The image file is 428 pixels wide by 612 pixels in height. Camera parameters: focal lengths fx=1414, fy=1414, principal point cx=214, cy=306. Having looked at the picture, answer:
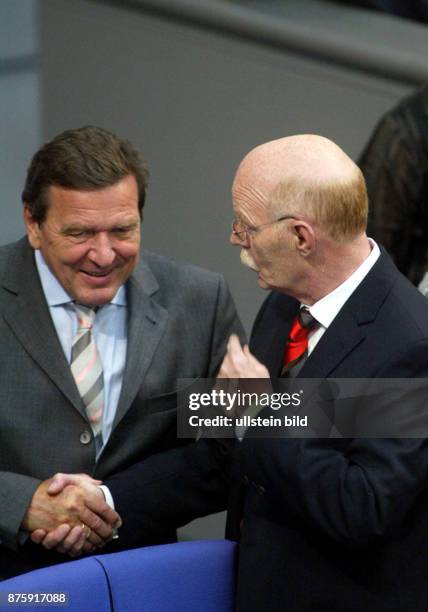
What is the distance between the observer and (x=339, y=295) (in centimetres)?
269

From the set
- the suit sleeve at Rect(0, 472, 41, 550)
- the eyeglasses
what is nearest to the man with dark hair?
the suit sleeve at Rect(0, 472, 41, 550)

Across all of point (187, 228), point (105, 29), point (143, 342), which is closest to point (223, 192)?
point (187, 228)

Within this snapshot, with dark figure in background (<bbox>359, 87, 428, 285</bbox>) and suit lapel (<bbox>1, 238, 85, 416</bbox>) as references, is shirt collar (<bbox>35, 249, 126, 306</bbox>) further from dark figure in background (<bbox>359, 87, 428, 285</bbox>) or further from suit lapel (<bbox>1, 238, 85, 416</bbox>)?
dark figure in background (<bbox>359, 87, 428, 285</bbox>)

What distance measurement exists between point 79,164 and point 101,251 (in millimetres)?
187

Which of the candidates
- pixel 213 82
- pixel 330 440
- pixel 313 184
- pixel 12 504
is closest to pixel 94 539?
pixel 12 504

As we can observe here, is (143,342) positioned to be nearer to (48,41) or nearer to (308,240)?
A: (308,240)

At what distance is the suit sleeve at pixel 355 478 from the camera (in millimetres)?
2504

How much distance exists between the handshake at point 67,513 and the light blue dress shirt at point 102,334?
0.47ft

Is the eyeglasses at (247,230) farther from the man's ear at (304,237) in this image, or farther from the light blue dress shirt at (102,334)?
the light blue dress shirt at (102,334)

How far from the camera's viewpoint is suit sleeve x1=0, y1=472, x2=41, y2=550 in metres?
2.93

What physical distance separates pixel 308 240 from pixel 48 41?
3.11 meters

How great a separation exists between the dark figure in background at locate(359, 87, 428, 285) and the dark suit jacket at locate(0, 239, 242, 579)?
0.96m

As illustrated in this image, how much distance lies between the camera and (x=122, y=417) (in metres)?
3.04

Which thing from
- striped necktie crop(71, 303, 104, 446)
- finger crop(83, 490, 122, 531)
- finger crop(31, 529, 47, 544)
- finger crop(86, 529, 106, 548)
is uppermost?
striped necktie crop(71, 303, 104, 446)
